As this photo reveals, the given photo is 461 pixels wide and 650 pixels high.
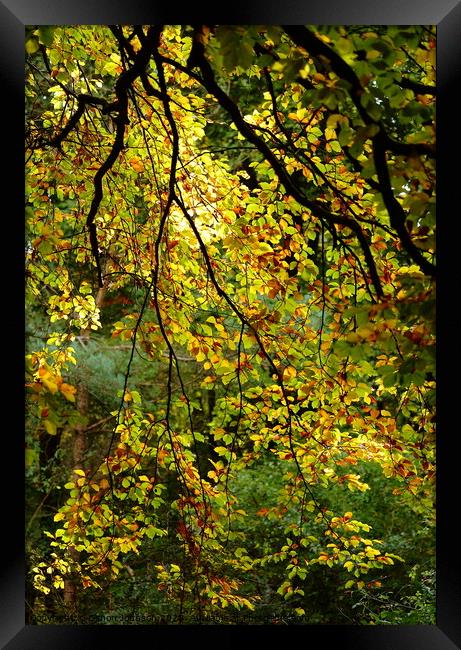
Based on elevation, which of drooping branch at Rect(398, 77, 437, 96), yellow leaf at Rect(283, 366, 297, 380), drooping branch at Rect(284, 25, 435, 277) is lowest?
yellow leaf at Rect(283, 366, 297, 380)

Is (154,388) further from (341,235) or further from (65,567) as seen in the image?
(341,235)

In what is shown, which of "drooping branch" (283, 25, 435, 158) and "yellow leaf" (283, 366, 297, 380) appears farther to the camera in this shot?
"yellow leaf" (283, 366, 297, 380)

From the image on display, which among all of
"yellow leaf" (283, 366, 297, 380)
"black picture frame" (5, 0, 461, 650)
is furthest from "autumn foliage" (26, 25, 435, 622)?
"black picture frame" (5, 0, 461, 650)

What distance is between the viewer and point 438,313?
1.67m

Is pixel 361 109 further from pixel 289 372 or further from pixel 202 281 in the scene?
pixel 202 281

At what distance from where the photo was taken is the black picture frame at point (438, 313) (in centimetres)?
157

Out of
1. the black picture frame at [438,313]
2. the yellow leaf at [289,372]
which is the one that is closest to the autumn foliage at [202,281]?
the yellow leaf at [289,372]

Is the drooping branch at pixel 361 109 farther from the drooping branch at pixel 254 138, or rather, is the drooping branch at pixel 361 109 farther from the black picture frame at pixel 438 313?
the drooping branch at pixel 254 138

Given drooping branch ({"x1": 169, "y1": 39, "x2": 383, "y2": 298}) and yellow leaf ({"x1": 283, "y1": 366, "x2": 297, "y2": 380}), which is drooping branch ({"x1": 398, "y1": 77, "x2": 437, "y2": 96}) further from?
yellow leaf ({"x1": 283, "y1": 366, "x2": 297, "y2": 380})

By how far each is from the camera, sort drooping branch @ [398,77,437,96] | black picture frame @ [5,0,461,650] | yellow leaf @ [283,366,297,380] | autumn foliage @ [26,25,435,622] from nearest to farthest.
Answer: black picture frame @ [5,0,461,650], drooping branch @ [398,77,437,96], autumn foliage @ [26,25,435,622], yellow leaf @ [283,366,297,380]

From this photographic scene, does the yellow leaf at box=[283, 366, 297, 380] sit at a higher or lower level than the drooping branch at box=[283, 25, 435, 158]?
lower

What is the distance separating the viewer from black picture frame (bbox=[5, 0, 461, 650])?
1567mm

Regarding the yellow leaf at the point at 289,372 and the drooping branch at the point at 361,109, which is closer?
the drooping branch at the point at 361,109
